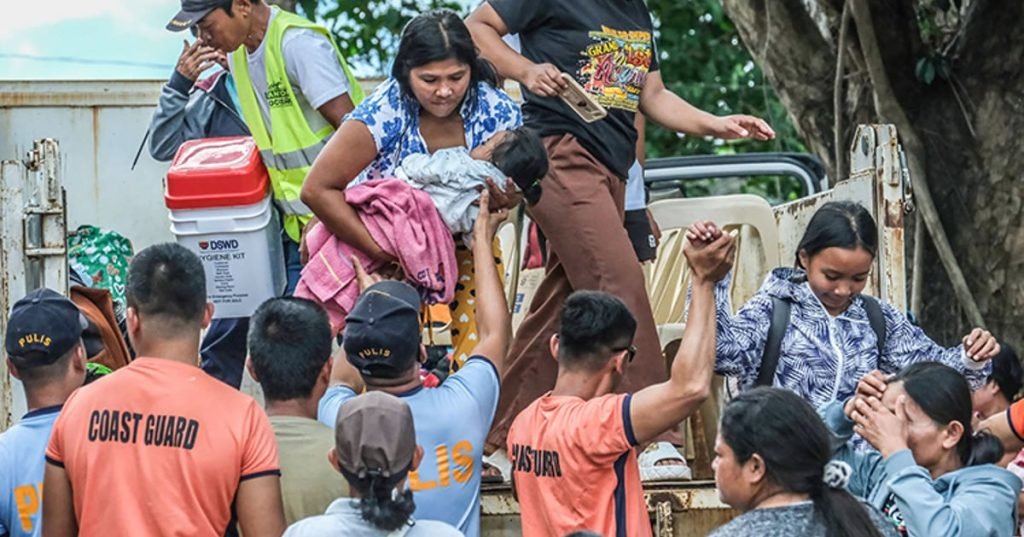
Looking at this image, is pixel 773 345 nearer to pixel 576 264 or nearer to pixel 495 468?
pixel 576 264

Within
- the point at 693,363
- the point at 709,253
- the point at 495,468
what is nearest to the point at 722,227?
the point at 495,468

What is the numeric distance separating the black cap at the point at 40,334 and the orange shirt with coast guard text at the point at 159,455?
397mm

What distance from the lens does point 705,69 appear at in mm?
13680

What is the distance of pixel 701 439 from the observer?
6059 mm

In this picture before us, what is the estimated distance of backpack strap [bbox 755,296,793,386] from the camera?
499cm

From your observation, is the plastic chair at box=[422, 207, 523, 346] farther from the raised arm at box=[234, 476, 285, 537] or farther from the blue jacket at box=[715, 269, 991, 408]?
the raised arm at box=[234, 476, 285, 537]

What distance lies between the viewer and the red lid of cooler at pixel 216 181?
541 cm

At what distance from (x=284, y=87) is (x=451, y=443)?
5.54 ft

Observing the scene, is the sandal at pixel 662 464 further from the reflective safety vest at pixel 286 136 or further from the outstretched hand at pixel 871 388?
the reflective safety vest at pixel 286 136

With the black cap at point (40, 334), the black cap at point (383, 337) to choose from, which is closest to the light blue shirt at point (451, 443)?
the black cap at point (383, 337)

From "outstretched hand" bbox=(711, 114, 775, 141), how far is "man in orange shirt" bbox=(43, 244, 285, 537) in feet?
6.53

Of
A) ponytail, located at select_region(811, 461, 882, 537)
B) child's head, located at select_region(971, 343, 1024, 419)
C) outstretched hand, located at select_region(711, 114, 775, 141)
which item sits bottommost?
child's head, located at select_region(971, 343, 1024, 419)

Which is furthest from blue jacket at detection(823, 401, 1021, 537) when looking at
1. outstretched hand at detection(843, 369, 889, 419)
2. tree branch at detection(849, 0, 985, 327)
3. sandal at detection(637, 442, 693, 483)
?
tree branch at detection(849, 0, 985, 327)

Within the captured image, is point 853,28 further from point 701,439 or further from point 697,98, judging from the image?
point 697,98
